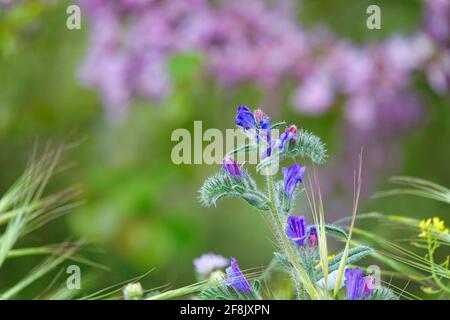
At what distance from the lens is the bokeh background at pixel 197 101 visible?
182cm

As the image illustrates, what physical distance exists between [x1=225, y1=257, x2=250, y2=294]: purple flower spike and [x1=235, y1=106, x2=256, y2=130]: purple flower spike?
114mm

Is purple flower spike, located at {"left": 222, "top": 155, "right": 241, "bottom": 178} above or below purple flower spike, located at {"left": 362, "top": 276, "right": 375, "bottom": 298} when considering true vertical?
above

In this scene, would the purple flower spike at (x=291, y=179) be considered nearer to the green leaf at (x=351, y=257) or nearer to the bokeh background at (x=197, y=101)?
the green leaf at (x=351, y=257)

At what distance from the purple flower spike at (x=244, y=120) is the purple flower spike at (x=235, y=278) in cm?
11

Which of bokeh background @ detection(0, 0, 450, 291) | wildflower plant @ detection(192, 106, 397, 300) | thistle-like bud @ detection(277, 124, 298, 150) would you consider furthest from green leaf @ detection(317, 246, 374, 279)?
bokeh background @ detection(0, 0, 450, 291)

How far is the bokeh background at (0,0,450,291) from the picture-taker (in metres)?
1.82

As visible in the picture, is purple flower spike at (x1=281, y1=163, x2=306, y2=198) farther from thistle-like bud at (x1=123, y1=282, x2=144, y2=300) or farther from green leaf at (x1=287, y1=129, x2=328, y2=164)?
thistle-like bud at (x1=123, y1=282, x2=144, y2=300)

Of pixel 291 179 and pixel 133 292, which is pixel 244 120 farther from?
pixel 133 292

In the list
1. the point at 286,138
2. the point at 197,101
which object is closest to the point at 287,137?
the point at 286,138

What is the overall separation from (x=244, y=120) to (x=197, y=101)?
1335 millimetres

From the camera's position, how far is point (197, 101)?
6.82 ft
